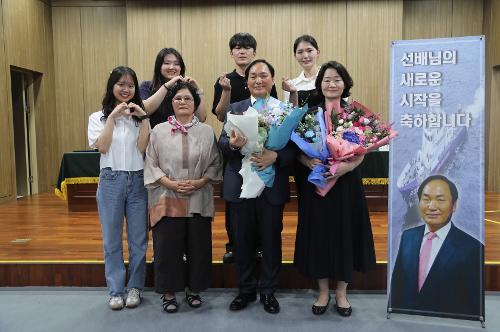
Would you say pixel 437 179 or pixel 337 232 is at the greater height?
pixel 437 179

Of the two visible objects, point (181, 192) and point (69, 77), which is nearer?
point (181, 192)

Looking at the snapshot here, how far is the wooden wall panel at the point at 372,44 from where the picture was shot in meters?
6.32

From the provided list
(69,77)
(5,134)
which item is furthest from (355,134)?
(69,77)

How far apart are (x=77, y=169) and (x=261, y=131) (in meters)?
3.17

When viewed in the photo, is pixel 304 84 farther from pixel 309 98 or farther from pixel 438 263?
pixel 438 263

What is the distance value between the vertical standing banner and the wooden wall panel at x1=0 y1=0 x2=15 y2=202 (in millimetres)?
5335

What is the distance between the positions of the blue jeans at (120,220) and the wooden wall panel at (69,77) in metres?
5.17

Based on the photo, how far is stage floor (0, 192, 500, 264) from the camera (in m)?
2.94

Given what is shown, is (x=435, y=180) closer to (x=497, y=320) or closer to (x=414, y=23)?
(x=497, y=320)

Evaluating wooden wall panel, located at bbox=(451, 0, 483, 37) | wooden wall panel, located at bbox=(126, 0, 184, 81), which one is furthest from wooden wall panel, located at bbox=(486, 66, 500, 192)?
wooden wall panel, located at bbox=(126, 0, 184, 81)

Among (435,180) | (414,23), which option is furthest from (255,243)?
(414,23)

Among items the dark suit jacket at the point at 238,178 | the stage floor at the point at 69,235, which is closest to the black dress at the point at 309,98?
the dark suit jacket at the point at 238,178

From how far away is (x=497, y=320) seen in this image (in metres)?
2.24

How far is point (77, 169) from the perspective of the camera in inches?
180
